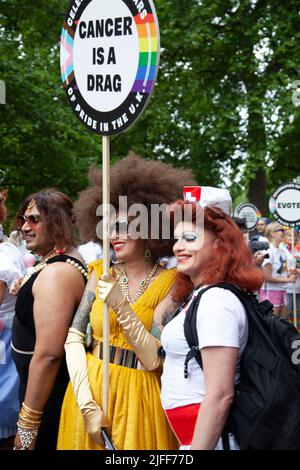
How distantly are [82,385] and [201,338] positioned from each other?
770mm

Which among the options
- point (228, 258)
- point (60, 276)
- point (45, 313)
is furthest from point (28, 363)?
point (228, 258)

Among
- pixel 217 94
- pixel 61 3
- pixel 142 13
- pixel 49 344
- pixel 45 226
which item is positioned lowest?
pixel 49 344

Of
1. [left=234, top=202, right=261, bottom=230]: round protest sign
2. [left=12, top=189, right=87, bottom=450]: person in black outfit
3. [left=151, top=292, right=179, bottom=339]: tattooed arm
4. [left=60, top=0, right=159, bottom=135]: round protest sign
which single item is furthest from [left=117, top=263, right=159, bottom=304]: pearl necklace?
[left=234, top=202, right=261, bottom=230]: round protest sign

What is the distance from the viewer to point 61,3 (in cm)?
1606

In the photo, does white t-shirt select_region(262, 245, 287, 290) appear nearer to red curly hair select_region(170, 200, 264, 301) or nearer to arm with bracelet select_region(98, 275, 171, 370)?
arm with bracelet select_region(98, 275, 171, 370)

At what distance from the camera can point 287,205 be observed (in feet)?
35.2

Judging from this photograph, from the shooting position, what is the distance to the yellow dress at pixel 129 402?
290 cm

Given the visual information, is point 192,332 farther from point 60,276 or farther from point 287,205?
point 287,205

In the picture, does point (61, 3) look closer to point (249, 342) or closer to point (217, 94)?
point (217, 94)

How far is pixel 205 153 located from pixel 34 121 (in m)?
5.12
